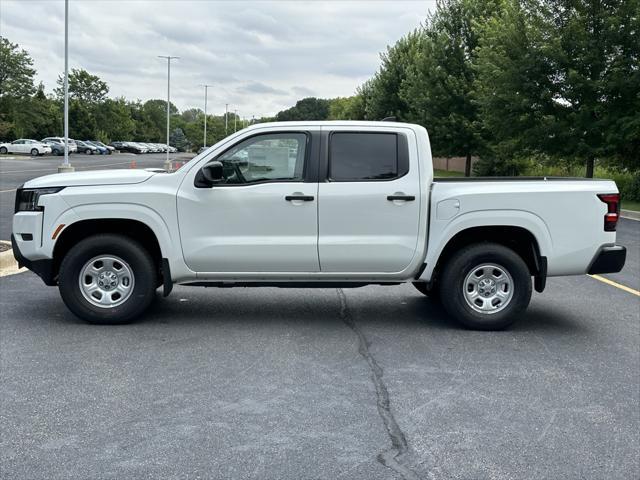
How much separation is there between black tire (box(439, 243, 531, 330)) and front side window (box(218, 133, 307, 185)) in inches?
70.0

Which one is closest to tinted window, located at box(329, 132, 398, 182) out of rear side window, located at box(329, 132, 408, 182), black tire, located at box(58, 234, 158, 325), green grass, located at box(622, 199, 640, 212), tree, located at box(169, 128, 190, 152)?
rear side window, located at box(329, 132, 408, 182)

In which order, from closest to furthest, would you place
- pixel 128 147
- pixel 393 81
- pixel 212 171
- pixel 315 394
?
pixel 315 394 → pixel 212 171 → pixel 393 81 → pixel 128 147

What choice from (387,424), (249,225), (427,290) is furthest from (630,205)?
(387,424)

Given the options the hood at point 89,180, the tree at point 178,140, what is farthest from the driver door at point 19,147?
the tree at point 178,140

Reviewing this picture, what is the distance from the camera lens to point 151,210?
682cm

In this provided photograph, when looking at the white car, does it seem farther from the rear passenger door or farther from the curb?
the rear passenger door

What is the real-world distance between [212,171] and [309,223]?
3.43ft

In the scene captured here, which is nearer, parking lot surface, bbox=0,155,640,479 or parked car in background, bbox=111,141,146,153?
parking lot surface, bbox=0,155,640,479

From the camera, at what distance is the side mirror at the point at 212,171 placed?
666 cm

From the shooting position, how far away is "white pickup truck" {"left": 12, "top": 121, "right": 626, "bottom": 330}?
22.4 ft

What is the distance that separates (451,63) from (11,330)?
109 feet

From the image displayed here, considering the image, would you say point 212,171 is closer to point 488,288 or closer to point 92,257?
point 92,257

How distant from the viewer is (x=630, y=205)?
24.1 meters

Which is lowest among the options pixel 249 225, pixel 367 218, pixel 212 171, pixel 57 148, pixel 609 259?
pixel 609 259
